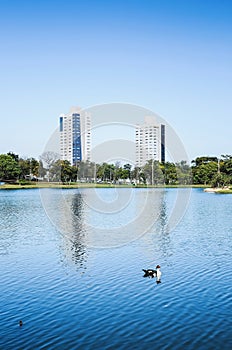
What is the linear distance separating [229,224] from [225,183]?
65873 mm

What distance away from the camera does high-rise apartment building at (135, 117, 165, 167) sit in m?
119

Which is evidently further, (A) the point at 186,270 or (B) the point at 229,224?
(B) the point at 229,224

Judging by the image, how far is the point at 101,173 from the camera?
418ft

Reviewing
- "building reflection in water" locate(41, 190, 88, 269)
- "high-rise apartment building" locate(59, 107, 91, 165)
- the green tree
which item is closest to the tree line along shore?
the green tree

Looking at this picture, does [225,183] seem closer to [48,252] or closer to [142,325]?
[48,252]

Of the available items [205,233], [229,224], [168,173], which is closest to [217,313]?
[205,233]

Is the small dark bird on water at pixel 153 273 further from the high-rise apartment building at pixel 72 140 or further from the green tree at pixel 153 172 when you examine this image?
the green tree at pixel 153 172

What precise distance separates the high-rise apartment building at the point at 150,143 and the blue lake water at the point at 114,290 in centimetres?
8412

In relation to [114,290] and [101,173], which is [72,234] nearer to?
[114,290]

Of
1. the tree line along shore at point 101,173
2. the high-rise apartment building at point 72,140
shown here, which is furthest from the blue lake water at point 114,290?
the tree line along shore at point 101,173

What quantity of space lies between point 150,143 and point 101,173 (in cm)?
2013

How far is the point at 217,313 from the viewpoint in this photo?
505 inches

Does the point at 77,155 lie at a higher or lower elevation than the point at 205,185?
higher

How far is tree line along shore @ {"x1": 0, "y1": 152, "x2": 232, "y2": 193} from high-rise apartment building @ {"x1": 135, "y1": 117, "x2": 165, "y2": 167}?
6.13 meters
